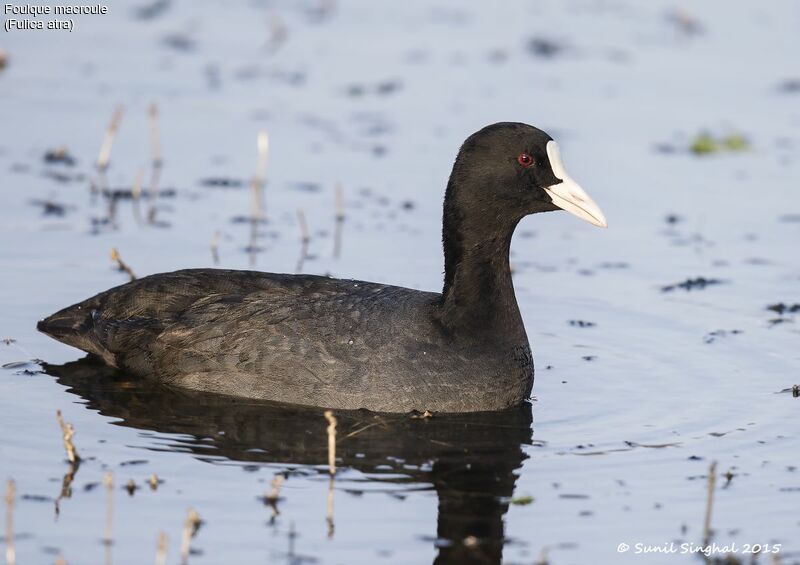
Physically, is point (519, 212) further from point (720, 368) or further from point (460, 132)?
point (460, 132)

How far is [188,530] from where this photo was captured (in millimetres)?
5656

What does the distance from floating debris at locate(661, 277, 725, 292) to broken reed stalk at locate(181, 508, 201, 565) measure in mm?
5184

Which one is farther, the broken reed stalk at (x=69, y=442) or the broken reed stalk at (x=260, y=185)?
the broken reed stalk at (x=260, y=185)

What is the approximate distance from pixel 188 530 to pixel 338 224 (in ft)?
19.8

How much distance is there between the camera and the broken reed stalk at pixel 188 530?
5645 millimetres

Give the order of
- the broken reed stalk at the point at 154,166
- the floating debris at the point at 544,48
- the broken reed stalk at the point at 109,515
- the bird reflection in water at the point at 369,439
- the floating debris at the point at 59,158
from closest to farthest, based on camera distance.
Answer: the broken reed stalk at the point at 109,515 < the bird reflection in water at the point at 369,439 < the broken reed stalk at the point at 154,166 < the floating debris at the point at 59,158 < the floating debris at the point at 544,48

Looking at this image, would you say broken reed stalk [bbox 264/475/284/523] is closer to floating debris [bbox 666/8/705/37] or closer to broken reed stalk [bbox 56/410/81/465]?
broken reed stalk [bbox 56/410/81/465]

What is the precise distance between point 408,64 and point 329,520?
10448 millimetres

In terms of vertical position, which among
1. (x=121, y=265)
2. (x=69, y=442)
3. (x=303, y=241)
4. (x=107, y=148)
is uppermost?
(x=107, y=148)

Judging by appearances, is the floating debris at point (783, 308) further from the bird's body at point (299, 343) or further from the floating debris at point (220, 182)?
the floating debris at point (220, 182)

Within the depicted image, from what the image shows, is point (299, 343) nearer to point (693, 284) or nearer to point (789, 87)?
point (693, 284)

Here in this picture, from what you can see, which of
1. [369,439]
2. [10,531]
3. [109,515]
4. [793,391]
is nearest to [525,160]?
[369,439]

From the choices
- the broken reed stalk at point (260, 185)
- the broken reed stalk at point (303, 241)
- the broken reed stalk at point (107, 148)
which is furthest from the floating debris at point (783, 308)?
the broken reed stalk at point (107, 148)

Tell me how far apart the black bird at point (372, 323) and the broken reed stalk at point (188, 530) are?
1816mm
